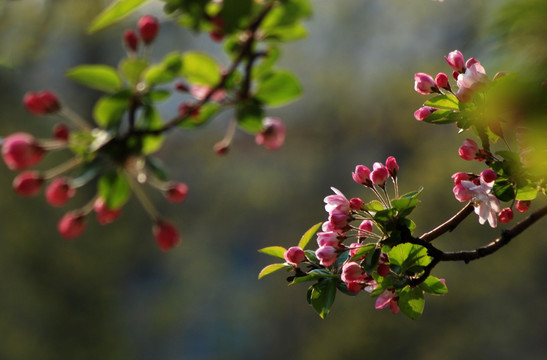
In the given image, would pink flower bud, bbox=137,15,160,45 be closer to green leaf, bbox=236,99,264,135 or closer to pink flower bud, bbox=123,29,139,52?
pink flower bud, bbox=123,29,139,52

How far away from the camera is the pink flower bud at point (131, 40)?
800mm

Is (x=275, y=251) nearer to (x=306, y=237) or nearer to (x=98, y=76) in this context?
(x=306, y=237)

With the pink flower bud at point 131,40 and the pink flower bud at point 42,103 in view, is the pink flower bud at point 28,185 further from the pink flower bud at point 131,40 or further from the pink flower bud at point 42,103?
the pink flower bud at point 131,40

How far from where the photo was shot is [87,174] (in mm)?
708

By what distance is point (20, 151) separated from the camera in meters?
0.75

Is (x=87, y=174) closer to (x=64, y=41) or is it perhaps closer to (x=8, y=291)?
A: (x=8, y=291)

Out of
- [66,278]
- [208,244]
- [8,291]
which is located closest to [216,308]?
[208,244]

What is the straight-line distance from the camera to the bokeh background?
5188 mm

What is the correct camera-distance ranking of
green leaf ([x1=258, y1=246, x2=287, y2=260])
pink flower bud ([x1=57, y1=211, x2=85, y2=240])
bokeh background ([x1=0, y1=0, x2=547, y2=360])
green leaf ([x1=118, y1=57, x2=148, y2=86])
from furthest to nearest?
bokeh background ([x1=0, y1=0, x2=547, y2=360]) → pink flower bud ([x1=57, y1=211, x2=85, y2=240]) → green leaf ([x1=118, y1=57, x2=148, y2=86]) → green leaf ([x1=258, y1=246, x2=287, y2=260])

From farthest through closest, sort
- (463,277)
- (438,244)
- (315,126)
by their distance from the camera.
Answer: (315,126), (463,277), (438,244)

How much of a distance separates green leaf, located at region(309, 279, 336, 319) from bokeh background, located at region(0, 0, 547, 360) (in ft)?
13.6

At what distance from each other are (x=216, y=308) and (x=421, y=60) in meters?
3.13

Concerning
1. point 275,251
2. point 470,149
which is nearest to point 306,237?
point 275,251

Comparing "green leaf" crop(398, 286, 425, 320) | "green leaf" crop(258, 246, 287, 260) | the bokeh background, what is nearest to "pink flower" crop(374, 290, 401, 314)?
"green leaf" crop(398, 286, 425, 320)
